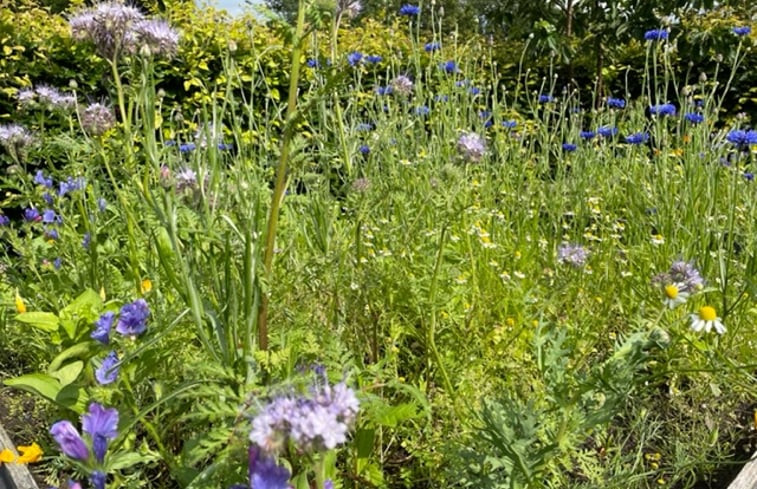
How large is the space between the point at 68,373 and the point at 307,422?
864 millimetres

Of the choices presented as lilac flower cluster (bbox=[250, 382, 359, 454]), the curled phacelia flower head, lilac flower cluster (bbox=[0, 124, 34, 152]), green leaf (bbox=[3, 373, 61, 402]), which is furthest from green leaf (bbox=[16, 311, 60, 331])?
lilac flower cluster (bbox=[250, 382, 359, 454])

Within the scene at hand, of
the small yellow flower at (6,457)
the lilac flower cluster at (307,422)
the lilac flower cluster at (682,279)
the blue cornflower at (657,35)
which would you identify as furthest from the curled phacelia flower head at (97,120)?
the blue cornflower at (657,35)

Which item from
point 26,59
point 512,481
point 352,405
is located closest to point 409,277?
point 512,481

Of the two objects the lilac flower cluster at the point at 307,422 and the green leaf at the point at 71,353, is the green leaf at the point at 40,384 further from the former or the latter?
the lilac flower cluster at the point at 307,422

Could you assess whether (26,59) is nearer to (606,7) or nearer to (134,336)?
(134,336)

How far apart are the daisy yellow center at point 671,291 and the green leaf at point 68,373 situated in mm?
1144

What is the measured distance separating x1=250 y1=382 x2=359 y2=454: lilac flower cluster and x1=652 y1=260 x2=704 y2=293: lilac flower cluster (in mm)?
889

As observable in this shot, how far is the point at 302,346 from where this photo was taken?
128cm

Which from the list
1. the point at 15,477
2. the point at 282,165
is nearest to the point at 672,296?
the point at 282,165

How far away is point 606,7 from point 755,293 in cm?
396

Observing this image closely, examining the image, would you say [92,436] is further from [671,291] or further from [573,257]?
[573,257]

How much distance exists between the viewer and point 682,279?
4.67ft

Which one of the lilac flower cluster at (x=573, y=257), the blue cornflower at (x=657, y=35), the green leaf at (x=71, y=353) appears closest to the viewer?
the green leaf at (x=71, y=353)

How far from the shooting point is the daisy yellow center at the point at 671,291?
1.29 meters
